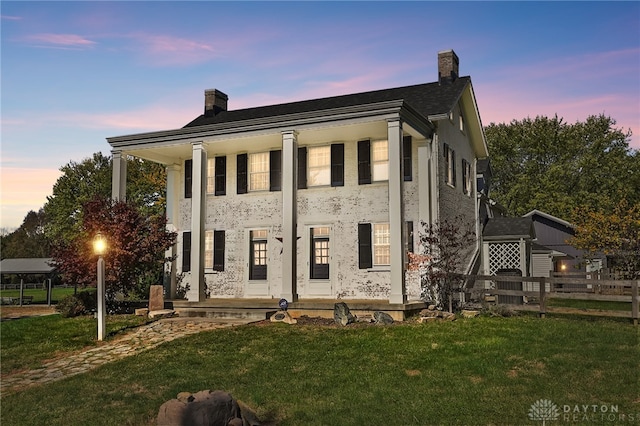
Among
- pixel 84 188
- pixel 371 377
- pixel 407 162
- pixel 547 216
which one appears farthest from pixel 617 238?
pixel 84 188

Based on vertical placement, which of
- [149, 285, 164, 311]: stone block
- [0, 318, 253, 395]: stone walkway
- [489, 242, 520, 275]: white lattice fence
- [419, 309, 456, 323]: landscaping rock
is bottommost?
[0, 318, 253, 395]: stone walkway

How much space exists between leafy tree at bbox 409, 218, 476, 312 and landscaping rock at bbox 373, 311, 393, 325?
2395 millimetres

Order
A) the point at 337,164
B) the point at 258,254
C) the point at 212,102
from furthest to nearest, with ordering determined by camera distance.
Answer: the point at 212,102, the point at 258,254, the point at 337,164

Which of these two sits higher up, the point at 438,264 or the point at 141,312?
the point at 438,264

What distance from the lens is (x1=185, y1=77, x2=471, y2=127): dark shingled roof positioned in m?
19.4

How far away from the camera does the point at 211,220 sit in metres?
20.8

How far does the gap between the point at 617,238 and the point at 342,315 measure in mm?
21282

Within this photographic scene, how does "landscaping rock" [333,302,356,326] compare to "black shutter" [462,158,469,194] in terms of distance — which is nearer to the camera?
"landscaping rock" [333,302,356,326]

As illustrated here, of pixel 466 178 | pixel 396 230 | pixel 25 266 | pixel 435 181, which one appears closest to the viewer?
pixel 396 230

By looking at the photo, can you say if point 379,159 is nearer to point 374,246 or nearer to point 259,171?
point 374,246

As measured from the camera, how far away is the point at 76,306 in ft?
57.8

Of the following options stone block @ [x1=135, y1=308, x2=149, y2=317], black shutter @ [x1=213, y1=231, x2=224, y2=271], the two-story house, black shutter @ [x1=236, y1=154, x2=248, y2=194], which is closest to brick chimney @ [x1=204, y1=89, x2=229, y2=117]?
the two-story house

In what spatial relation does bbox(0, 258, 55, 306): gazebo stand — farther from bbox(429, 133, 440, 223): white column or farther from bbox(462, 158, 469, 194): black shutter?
bbox(462, 158, 469, 194): black shutter

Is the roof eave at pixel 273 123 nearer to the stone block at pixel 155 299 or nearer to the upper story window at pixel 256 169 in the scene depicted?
the upper story window at pixel 256 169
